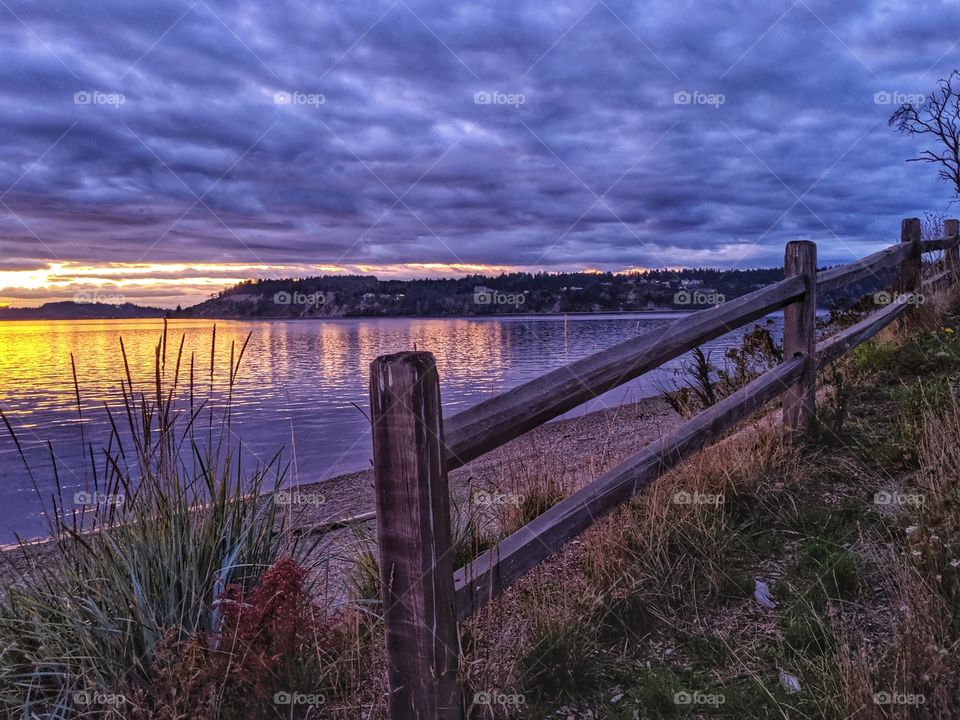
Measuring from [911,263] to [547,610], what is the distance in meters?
8.98

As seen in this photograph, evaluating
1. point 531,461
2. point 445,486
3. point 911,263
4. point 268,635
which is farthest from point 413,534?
point 911,263

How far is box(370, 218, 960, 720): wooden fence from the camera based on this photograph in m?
2.19

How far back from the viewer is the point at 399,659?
2299 mm

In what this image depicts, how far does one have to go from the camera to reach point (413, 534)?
2211 mm

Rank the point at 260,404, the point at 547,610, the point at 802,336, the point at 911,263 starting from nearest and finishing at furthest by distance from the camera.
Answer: the point at 547,610 < the point at 802,336 < the point at 911,263 < the point at 260,404

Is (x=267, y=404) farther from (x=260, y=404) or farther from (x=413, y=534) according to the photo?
(x=413, y=534)

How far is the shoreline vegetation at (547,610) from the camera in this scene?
2502 millimetres

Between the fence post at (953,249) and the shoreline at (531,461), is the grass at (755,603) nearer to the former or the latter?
the shoreline at (531,461)

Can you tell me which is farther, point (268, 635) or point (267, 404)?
point (267, 404)

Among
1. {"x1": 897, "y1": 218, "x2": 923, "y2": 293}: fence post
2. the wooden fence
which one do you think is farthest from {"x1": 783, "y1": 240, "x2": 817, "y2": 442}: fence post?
{"x1": 897, "y1": 218, "x2": 923, "y2": 293}: fence post

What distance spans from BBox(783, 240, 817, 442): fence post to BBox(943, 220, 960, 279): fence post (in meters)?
8.02

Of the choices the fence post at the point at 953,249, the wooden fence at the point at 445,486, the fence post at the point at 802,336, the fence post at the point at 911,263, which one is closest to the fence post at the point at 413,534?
the wooden fence at the point at 445,486

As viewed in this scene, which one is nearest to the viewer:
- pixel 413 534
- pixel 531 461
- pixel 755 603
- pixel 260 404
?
pixel 413 534

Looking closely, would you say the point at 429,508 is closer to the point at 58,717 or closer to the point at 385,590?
the point at 385,590
